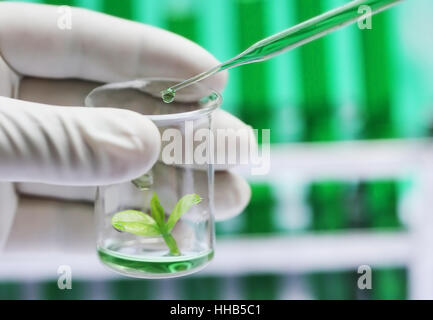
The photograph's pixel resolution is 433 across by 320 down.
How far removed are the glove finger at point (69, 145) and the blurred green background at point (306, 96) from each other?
82 cm

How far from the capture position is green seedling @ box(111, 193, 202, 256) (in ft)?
1.77

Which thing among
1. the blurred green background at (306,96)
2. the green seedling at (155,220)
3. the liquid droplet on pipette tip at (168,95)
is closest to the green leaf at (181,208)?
the green seedling at (155,220)

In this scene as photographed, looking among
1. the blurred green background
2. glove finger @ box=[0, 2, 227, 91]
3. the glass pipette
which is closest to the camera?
the glass pipette

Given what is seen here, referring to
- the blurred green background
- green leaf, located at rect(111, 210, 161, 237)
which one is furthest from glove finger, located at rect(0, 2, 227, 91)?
the blurred green background

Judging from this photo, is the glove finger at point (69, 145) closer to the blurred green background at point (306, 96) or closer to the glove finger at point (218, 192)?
the glove finger at point (218, 192)

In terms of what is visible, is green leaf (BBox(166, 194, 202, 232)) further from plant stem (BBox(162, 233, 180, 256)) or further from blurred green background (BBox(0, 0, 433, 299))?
blurred green background (BBox(0, 0, 433, 299))

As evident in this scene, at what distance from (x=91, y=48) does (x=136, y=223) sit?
30 centimetres

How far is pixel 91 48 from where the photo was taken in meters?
0.71

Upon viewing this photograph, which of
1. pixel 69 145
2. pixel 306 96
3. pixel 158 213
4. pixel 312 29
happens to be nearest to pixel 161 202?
pixel 158 213

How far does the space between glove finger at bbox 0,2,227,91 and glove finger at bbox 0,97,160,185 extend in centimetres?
18

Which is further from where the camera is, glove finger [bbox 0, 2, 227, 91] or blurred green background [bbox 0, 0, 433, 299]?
blurred green background [bbox 0, 0, 433, 299]

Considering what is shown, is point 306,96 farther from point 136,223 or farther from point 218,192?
point 136,223

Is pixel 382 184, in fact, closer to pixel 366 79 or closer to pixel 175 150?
pixel 366 79

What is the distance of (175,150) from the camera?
0.54 m
